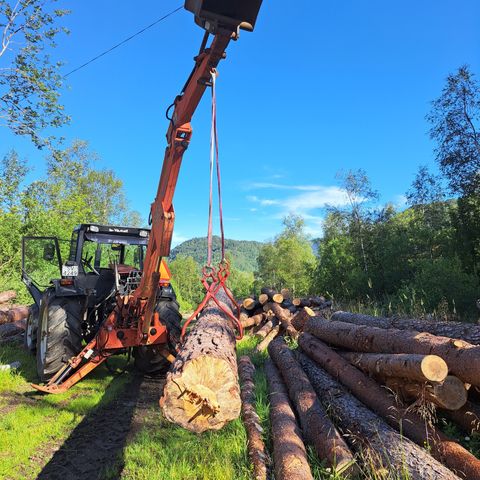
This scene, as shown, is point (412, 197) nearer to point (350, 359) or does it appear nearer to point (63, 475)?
point (350, 359)

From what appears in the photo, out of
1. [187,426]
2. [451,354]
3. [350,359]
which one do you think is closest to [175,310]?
[350,359]

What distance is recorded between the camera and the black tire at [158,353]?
6574 millimetres

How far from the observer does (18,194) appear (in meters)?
18.0

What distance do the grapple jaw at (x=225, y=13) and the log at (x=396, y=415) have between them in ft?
11.8

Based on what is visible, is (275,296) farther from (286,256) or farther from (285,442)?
(286,256)

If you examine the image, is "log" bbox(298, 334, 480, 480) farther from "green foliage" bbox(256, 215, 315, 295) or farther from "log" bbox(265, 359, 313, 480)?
"green foliage" bbox(256, 215, 315, 295)

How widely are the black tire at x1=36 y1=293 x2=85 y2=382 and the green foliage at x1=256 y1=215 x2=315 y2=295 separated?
4104 centimetres

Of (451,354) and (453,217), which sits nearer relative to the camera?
(451,354)

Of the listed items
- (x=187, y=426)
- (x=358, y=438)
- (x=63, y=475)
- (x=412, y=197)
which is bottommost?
(x=63, y=475)

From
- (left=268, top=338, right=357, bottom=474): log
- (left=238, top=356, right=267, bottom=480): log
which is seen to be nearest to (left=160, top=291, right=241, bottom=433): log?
(left=238, top=356, right=267, bottom=480): log

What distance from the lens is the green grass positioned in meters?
3.95

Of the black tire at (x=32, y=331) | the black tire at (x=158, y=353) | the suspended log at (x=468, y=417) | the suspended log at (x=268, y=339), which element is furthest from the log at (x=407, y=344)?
the black tire at (x=32, y=331)

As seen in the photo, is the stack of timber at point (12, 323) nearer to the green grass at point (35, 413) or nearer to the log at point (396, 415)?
the green grass at point (35, 413)

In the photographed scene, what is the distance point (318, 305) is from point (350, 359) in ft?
24.8
